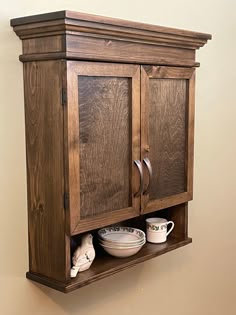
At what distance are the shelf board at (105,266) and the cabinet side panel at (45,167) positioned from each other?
0.03 meters

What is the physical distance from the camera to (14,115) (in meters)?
1.66

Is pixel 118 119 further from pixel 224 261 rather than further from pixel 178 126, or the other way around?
pixel 224 261

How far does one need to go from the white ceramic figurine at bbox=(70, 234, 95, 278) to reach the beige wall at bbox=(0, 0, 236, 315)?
0.19 m

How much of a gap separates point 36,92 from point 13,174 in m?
0.29

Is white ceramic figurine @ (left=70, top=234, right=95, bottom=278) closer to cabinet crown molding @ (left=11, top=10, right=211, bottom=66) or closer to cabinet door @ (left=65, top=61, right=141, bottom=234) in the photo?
cabinet door @ (left=65, top=61, right=141, bottom=234)

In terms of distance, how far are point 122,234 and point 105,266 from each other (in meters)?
0.21

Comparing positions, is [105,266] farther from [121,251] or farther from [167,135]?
[167,135]

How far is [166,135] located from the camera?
6.43ft

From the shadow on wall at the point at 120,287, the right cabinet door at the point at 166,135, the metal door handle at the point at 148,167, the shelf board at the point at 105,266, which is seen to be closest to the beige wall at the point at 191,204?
the shadow on wall at the point at 120,287

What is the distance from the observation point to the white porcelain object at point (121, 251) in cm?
186

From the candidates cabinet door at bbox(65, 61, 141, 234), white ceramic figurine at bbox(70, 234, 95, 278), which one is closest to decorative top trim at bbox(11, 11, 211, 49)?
cabinet door at bbox(65, 61, 141, 234)

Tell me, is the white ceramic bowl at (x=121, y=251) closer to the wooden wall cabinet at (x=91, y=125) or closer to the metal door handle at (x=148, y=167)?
the wooden wall cabinet at (x=91, y=125)

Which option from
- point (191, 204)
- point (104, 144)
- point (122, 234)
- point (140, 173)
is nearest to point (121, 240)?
point (122, 234)

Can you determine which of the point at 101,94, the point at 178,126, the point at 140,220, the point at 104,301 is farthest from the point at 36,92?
the point at 104,301
